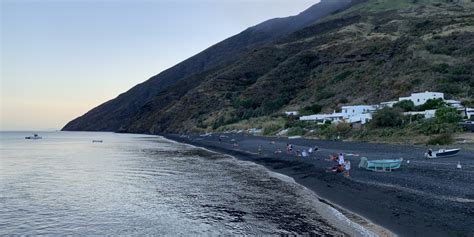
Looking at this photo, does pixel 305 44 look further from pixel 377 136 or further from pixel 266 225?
→ pixel 266 225

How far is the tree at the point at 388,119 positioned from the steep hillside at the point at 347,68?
19.7m

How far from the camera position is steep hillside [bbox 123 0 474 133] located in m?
75.2

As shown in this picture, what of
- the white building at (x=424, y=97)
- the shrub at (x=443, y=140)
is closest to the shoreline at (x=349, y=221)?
the shrub at (x=443, y=140)

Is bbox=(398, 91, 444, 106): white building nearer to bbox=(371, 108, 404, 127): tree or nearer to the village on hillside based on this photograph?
the village on hillside

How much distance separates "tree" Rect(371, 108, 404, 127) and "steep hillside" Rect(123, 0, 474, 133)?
19705mm

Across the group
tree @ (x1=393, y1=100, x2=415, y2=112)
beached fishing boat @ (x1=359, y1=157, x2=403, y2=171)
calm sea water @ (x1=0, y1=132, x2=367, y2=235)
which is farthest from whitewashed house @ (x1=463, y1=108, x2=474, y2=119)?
calm sea water @ (x1=0, y1=132, x2=367, y2=235)

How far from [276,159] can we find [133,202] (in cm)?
1792

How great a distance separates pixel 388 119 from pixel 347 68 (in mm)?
51755

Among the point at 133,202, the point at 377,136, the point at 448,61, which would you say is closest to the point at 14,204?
the point at 133,202

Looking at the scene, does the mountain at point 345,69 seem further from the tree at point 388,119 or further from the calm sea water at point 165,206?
the calm sea water at point 165,206

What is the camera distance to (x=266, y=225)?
541 inches

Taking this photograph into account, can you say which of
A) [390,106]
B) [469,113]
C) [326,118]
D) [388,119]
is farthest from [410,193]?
[326,118]

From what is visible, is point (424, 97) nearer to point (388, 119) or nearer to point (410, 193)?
point (388, 119)

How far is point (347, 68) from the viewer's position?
95.8m
